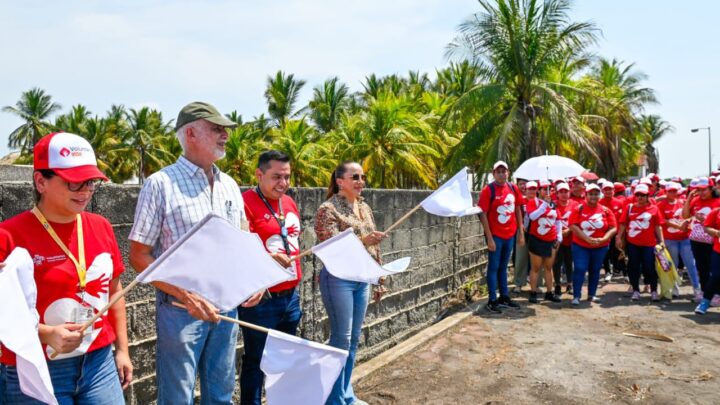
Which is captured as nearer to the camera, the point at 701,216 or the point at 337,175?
the point at 337,175

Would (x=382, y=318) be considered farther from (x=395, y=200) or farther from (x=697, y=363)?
(x=697, y=363)

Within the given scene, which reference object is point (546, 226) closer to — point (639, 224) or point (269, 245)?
point (639, 224)

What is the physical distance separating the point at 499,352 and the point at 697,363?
1.97 m

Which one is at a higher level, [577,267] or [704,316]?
[577,267]

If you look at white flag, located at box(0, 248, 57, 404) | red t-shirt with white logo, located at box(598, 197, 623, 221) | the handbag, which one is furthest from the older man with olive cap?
the handbag

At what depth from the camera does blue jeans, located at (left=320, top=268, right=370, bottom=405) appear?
13.6 feet

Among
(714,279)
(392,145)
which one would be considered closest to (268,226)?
(714,279)

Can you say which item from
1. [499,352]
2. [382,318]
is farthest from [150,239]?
[499,352]

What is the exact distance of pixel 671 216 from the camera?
955cm

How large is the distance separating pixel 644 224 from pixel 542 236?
174 cm

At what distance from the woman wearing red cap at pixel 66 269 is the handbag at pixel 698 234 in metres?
9.28

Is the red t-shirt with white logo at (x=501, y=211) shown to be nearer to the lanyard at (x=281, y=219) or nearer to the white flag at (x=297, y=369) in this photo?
the lanyard at (x=281, y=219)

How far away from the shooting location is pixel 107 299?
7.98 ft

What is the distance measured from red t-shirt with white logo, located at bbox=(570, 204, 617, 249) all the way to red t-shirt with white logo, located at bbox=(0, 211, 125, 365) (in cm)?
779
